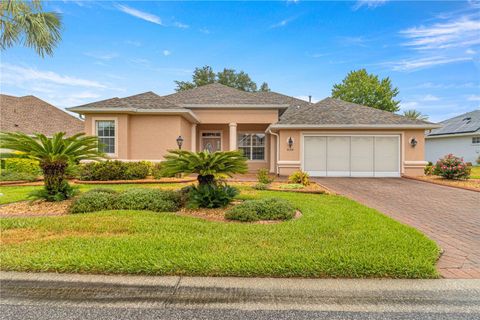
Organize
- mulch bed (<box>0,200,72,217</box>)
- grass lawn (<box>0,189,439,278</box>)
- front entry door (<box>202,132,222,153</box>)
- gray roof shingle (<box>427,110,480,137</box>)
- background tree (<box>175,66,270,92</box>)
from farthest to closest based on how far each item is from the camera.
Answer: background tree (<box>175,66,270,92</box>), gray roof shingle (<box>427,110,480,137</box>), front entry door (<box>202,132,222,153</box>), mulch bed (<box>0,200,72,217</box>), grass lawn (<box>0,189,439,278</box>)

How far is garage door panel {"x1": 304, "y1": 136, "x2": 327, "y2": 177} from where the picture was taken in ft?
45.2

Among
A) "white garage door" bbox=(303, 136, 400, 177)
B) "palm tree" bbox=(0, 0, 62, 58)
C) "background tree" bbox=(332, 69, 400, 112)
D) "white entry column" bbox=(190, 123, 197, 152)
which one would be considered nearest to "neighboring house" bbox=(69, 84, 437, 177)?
Result: "white garage door" bbox=(303, 136, 400, 177)

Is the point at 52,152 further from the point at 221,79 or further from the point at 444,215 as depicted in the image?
the point at 221,79

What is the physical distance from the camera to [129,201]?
5996 mm

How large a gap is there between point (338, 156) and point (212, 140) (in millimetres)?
8183

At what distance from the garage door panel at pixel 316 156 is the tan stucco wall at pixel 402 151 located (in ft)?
1.41

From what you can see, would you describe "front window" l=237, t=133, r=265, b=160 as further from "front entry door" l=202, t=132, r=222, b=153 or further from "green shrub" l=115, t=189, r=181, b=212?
"green shrub" l=115, t=189, r=181, b=212

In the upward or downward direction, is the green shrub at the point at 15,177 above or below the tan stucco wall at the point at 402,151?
below

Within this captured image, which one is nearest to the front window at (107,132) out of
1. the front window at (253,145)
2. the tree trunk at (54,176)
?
the tree trunk at (54,176)

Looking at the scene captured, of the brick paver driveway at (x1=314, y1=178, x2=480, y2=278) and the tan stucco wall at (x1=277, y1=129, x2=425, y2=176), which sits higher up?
the tan stucco wall at (x1=277, y1=129, x2=425, y2=176)

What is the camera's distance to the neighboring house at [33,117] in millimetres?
18828

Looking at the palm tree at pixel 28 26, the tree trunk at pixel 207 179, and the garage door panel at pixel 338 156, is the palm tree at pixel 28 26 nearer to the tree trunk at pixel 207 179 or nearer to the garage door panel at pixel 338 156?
the tree trunk at pixel 207 179

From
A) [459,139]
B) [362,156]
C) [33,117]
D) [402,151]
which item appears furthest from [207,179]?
[459,139]

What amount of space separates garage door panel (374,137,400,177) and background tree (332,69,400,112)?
25.3 m
